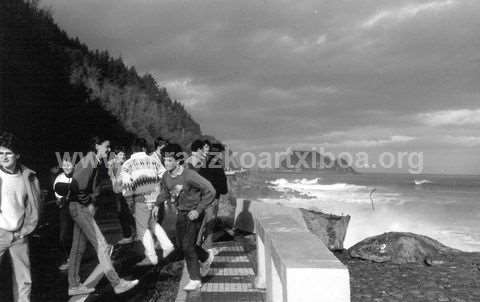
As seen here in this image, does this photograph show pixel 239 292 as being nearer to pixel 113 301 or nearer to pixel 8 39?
pixel 113 301

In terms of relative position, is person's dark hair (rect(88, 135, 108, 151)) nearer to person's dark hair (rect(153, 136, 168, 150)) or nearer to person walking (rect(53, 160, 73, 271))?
person walking (rect(53, 160, 73, 271))

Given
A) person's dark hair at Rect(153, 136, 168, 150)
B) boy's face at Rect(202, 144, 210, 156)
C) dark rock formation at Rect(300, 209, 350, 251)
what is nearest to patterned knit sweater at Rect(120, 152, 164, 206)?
person's dark hair at Rect(153, 136, 168, 150)

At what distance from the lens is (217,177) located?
8.33 m

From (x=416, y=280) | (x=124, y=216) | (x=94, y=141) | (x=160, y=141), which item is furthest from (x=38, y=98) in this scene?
(x=416, y=280)

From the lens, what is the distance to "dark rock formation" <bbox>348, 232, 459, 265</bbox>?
838cm

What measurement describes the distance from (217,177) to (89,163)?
2849 millimetres

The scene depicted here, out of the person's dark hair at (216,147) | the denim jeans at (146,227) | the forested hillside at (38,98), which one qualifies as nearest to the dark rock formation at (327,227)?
the person's dark hair at (216,147)

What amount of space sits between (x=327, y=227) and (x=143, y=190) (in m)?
5.06

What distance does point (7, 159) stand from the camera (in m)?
4.56

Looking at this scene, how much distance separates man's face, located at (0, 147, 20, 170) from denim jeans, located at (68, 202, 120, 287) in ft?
4.08

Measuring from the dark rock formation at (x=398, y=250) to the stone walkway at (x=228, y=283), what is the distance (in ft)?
6.91

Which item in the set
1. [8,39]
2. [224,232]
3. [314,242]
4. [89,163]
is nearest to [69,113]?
[8,39]

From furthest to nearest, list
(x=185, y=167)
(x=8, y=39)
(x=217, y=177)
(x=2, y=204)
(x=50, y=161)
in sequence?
(x=8, y=39), (x=50, y=161), (x=217, y=177), (x=185, y=167), (x=2, y=204)

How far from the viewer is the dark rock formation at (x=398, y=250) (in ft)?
27.5
